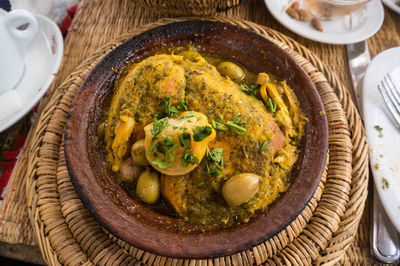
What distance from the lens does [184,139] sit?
1.22m

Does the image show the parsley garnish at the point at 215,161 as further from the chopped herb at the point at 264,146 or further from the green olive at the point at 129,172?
the green olive at the point at 129,172

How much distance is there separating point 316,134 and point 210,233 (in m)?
0.65

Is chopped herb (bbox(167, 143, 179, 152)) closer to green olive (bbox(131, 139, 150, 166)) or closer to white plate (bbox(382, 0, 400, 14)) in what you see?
green olive (bbox(131, 139, 150, 166))

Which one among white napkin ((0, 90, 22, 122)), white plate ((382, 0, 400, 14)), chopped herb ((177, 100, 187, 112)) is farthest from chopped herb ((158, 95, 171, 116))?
white plate ((382, 0, 400, 14))

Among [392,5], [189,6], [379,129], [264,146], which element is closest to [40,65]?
[189,6]

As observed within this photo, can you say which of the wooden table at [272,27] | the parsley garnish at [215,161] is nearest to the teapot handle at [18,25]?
the wooden table at [272,27]

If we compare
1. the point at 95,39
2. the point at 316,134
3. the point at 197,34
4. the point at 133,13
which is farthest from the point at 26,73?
the point at 316,134

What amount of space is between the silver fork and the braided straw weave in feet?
3.24

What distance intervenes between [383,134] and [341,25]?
976 millimetres

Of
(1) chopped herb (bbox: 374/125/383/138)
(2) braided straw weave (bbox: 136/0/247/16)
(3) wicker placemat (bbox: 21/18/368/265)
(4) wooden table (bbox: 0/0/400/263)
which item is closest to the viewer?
(3) wicker placemat (bbox: 21/18/368/265)

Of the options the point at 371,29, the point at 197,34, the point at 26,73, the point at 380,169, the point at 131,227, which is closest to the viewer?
the point at 131,227

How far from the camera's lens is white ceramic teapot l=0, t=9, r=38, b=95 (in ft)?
5.57

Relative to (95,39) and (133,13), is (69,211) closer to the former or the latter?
(95,39)

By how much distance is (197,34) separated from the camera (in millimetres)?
1720
